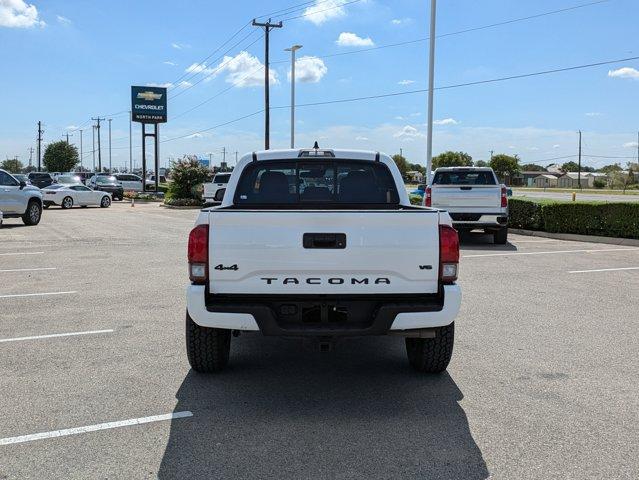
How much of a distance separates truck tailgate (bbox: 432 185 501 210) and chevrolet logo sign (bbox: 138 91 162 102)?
135 ft

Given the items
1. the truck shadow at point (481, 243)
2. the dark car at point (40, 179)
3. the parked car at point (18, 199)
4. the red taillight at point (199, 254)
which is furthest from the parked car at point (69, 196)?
the red taillight at point (199, 254)

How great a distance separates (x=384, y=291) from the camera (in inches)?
170

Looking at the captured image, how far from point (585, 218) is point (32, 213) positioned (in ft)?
55.7

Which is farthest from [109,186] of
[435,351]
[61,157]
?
[61,157]

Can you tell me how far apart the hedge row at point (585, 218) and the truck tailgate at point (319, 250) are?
44.6 feet

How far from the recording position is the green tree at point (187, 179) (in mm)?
35250

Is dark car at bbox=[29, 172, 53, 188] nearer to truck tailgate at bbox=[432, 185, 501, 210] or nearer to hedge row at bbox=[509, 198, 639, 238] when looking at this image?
hedge row at bbox=[509, 198, 639, 238]

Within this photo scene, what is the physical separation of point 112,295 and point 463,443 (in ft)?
19.5

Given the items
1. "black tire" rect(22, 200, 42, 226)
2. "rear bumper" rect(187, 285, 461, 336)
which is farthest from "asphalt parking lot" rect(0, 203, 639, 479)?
"black tire" rect(22, 200, 42, 226)

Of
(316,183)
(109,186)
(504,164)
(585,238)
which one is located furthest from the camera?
(504,164)

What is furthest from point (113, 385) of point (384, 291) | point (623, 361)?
point (623, 361)

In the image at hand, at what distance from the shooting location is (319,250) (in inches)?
167

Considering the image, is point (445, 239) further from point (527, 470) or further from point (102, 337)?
point (102, 337)

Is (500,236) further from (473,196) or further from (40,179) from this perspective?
(40,179)
